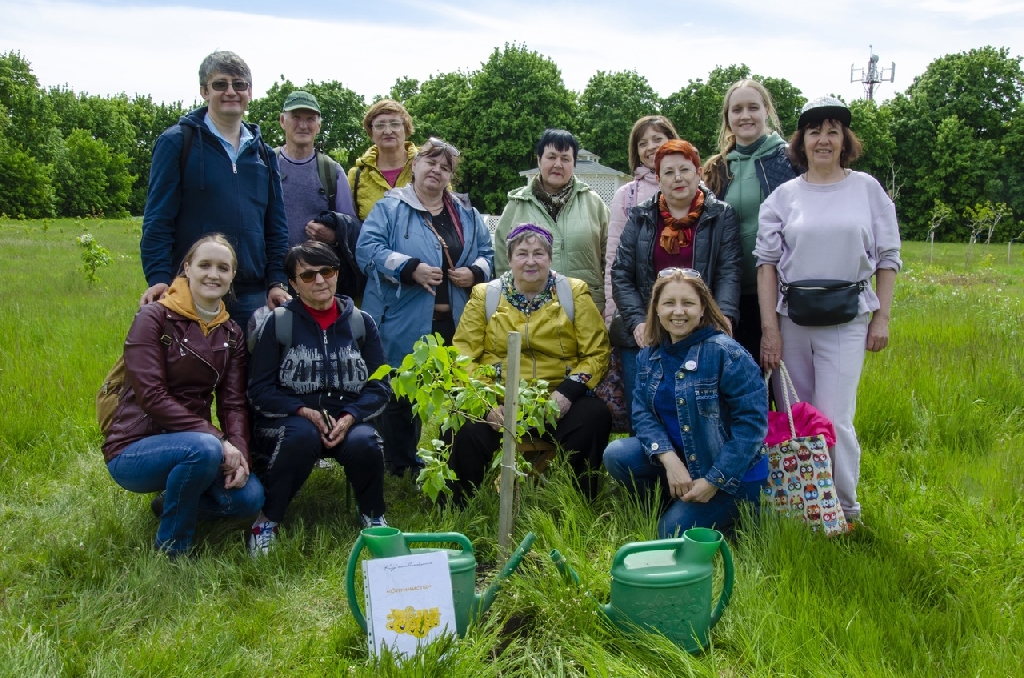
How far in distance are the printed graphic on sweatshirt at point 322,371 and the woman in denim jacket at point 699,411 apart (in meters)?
1.54

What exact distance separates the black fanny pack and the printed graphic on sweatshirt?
2.30 metres

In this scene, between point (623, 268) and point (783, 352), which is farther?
point (623, 268)

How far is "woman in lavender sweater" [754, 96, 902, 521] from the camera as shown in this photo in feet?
12.1

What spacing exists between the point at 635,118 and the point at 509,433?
Result: 1647 inches

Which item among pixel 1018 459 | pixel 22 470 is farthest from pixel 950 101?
pixel 22 470

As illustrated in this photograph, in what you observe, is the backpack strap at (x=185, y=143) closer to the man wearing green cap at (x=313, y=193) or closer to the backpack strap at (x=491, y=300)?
the man wearing green cap at (x=313, y=193)

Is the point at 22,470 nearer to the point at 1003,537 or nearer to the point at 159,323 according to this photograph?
the point at 159,323

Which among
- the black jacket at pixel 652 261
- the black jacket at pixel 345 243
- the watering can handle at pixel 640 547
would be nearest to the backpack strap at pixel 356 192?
the black jacket at pixel 345 243

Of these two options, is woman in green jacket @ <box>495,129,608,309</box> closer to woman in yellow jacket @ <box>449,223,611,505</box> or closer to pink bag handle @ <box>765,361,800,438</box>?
woman in yellow jacket @ <box>449,223,611,505</box>

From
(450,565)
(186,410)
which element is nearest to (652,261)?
(450,565)

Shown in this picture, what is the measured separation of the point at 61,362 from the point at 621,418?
493 centimetres

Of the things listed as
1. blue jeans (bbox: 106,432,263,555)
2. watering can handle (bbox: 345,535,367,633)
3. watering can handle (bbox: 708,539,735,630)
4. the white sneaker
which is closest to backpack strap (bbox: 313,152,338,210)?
blue jeans (bbox: 106,432,263,555)

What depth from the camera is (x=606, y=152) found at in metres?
41.8

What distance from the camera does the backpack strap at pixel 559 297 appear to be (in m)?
4.31
